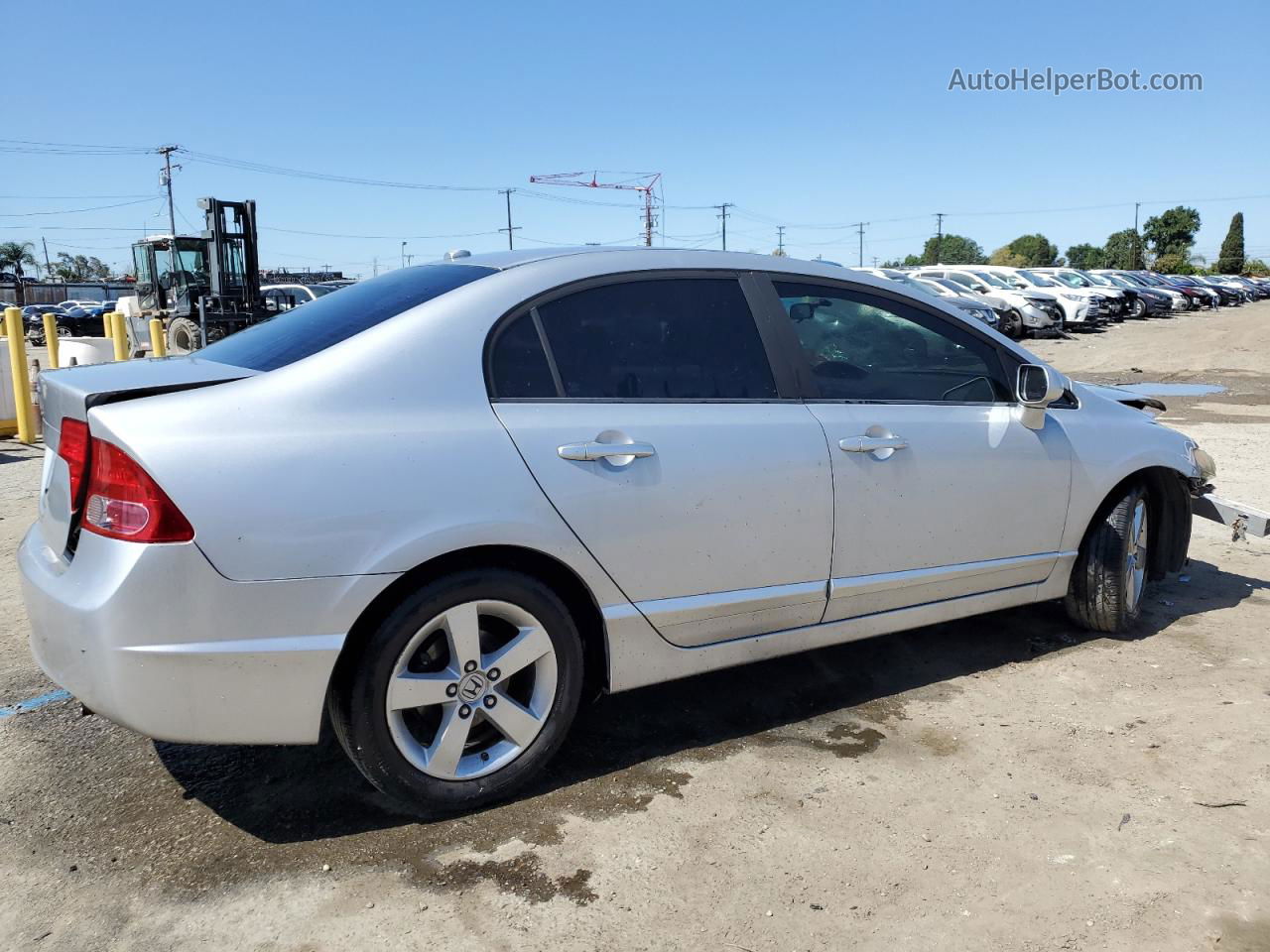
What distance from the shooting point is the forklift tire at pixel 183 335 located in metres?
19.7

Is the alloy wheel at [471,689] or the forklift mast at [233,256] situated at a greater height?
the forklift mast at [233,256]

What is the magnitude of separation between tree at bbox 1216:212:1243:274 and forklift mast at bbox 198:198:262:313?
323 feet

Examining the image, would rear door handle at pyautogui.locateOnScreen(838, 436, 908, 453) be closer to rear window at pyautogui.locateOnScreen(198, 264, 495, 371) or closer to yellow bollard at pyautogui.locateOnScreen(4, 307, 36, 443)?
rear window at pyautogui.locateOnScreen(198, 264, 495, 371)

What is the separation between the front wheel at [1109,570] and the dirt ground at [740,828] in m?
0.25

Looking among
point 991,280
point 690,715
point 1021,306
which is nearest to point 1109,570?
point 690,715

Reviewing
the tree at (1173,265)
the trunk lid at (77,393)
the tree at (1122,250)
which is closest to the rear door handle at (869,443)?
the trunk lid at (77,393)

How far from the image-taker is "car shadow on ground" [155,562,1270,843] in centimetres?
304

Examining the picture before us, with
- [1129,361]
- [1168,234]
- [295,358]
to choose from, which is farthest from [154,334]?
[1168,234]

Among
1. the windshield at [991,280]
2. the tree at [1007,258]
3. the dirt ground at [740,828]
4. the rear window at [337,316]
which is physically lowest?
the dirt ground at [740,828]

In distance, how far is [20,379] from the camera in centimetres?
969

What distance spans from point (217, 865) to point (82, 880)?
13.1 inches

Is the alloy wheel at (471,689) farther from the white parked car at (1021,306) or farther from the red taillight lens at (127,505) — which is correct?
the white parked car at (1021,306)

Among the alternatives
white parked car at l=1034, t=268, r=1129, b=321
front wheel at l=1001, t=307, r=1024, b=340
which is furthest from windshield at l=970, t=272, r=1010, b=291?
white parked car at l=1034, t=268, r=1129, b=321

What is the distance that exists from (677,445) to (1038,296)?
2779 cm
